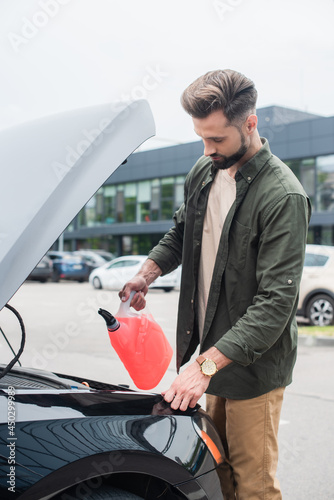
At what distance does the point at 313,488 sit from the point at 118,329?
6.89 ft

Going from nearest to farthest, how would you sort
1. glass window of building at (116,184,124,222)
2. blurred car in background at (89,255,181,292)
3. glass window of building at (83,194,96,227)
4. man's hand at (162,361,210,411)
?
man's hand at (162,361,210,411)
blurred car in background at (89,255,181,292)
glass window of building at (116,184,124,222)
glass window of building at (83,194,96,227)

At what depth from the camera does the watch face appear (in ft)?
6.20

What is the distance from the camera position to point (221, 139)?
2.03 m

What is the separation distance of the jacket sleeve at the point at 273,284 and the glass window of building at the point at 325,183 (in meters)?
26.1

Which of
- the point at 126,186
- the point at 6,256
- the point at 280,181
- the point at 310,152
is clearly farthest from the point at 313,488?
the point at 126,186

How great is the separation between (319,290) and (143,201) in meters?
28.5

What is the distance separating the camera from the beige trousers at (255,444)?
213 centimetres

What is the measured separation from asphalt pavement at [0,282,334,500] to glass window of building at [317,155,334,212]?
52.9 ft

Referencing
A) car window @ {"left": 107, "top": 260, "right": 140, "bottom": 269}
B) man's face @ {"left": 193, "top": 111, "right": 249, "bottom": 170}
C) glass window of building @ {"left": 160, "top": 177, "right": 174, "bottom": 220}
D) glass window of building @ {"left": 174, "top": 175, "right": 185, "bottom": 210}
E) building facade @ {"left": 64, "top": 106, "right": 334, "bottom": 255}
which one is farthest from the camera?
glass window of building @ {"left": 160, "top": 177, "right": 174, "bottom": 220}

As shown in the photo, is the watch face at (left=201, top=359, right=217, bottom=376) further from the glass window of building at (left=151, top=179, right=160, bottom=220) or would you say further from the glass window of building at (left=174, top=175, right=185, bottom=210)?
the glass window of building at (left=151, top=179, right=160, bottom=220)

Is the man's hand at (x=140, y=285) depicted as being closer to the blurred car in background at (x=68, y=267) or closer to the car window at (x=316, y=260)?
the car window at (x=316, y=260)

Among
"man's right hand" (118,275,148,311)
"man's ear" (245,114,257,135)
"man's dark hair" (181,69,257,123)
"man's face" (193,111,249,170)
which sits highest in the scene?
"man's dark hair" (181,69,257,123)

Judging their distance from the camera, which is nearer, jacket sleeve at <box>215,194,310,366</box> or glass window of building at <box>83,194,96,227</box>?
jacket sleeve at <box>215,194,310,366</box>

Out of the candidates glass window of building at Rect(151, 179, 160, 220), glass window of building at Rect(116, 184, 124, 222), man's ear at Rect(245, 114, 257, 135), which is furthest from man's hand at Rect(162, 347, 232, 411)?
glass window of building at Rect(116, 184, 124, 222)
